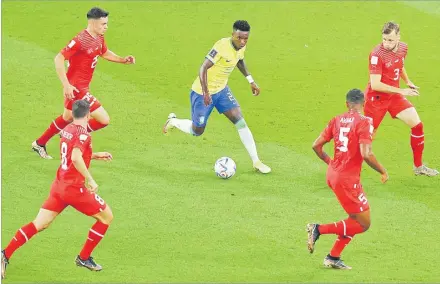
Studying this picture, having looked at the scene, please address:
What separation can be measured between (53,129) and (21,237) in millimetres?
4934

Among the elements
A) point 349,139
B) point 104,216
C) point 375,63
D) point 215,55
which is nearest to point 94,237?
point 104,216

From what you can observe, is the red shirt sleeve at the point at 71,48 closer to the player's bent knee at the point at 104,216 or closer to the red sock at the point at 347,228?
the player's bent knee at the point at 104,216

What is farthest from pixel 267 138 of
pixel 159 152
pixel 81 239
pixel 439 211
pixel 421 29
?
pixel 421 29

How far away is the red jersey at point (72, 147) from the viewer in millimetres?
12891

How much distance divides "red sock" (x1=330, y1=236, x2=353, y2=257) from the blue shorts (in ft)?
15.0

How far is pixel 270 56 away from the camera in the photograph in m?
24.2

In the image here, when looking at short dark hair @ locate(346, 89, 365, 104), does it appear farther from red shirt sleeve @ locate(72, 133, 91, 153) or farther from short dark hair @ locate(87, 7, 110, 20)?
short dark hair @ locate(87, 7, 110, 20)

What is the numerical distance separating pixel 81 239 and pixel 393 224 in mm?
4432

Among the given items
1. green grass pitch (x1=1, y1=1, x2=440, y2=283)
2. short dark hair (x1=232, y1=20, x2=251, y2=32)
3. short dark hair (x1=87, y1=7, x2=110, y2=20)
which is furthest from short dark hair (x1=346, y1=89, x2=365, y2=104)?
short dark hair (x1=87, y1=7, x2=110, y2=20)

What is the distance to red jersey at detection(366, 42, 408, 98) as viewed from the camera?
16.7 meters

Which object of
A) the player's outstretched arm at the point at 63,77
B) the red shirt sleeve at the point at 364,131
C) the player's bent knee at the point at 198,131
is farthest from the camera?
the player's bent knee at the point at 198,131

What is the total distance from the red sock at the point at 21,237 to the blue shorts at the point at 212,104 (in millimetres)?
5262

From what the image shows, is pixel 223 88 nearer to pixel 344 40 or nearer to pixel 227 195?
pixel 227 195

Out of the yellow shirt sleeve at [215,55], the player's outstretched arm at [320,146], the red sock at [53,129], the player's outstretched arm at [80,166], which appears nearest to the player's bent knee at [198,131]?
the yellow shirt sleeve at [215,55]
